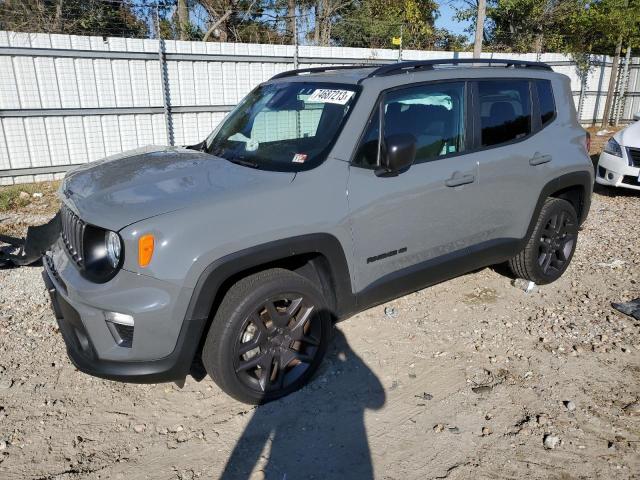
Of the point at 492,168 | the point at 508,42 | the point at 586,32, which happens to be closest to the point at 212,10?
the point at 586,32

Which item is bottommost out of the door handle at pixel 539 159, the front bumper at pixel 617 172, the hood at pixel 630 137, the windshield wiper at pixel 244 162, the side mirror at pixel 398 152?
the front bumper at pixel 617 172

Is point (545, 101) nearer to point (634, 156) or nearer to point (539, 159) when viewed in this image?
point (539, 159)

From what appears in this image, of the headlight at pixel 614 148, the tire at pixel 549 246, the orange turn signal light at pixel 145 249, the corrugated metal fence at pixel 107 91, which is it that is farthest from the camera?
the corrugated metal fence at pixel 107 91

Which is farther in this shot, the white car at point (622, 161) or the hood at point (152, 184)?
the white car at point (622, 161)

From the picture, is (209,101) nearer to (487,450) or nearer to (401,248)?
(401,248)

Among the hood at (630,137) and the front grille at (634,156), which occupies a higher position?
the hood at (630,137)

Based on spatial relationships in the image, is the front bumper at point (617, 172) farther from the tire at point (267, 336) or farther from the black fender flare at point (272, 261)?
the tire at point (267, 336)

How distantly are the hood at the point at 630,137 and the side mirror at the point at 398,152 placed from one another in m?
5.82

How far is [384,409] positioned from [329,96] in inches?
79.8

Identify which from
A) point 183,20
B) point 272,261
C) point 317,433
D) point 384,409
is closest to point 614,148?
point 384,409

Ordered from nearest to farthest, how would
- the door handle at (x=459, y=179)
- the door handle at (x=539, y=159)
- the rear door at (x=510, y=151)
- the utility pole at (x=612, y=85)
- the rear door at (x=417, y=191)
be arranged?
1. the rear door at (x=417, y=191)
2. the door handle at (x=459, y=179)
3. the rear door at (x=510, y=151)
4. the door handle at (x=539, y=159)
5. the utility pole at (x=612, y=85)

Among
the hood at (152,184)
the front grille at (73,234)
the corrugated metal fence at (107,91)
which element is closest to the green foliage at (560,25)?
the corrugated metal fence at (107,91)

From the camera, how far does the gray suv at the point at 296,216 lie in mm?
2693

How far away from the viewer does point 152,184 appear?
3010 mm
